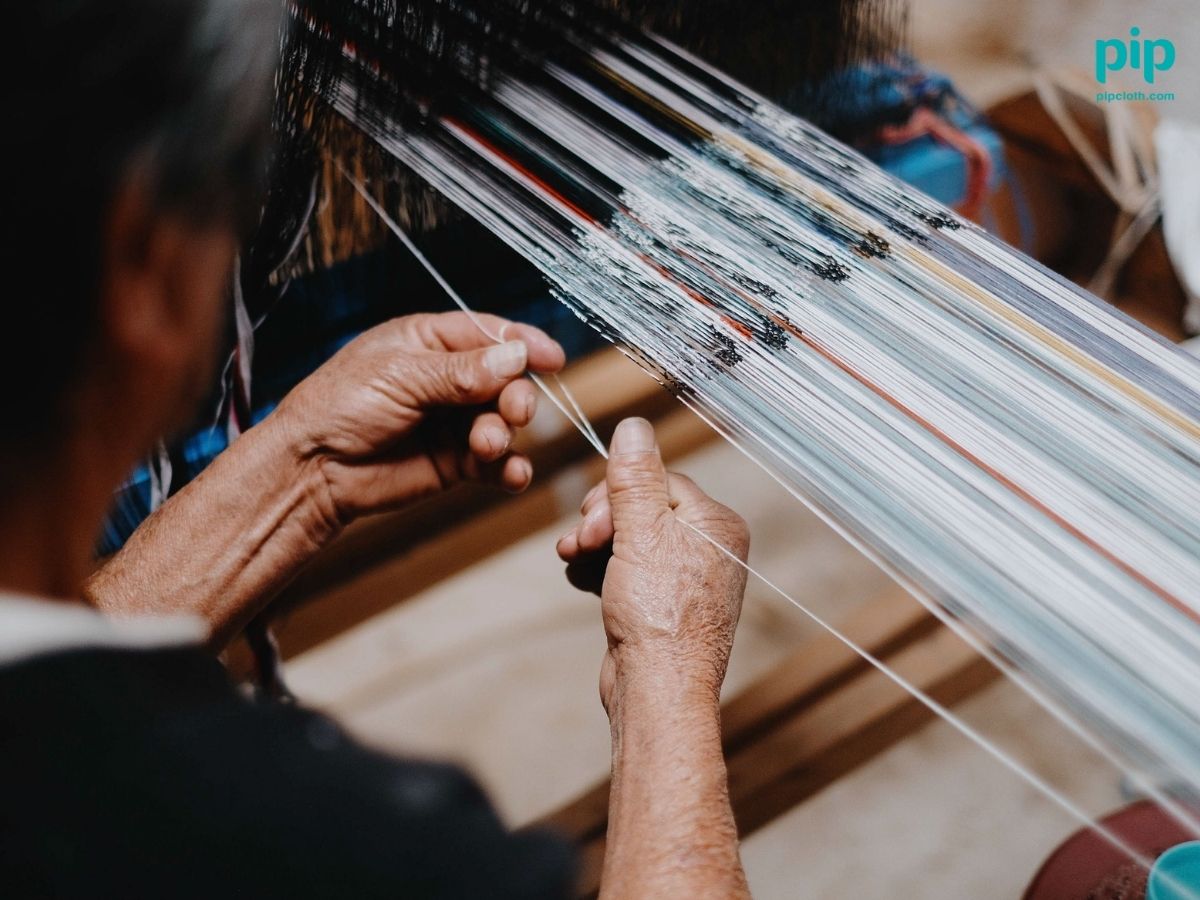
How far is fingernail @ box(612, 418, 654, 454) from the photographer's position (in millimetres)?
836

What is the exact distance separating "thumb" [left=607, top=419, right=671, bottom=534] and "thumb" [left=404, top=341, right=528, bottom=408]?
0.16m

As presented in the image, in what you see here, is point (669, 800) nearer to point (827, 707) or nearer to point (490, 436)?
point (490, 436)

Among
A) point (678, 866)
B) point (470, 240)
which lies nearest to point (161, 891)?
point (678, 866)

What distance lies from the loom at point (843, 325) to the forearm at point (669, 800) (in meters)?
0.21

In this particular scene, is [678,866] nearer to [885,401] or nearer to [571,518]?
[885,401]

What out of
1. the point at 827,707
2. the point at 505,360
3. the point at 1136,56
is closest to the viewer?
the point at 505,360

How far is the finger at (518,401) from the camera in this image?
93cm

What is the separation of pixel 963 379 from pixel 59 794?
68 cm

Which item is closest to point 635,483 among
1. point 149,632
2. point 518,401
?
point 518,401

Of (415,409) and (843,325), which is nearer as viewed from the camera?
(843,325)

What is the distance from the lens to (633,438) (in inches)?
33.1

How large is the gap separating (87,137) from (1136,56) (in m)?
1.87

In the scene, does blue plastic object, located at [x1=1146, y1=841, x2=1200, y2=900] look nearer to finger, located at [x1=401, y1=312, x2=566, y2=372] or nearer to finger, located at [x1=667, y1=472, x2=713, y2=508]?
finger, located at [x1=667, y1=472, x2=713, y2=508]

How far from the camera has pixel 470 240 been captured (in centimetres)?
112
